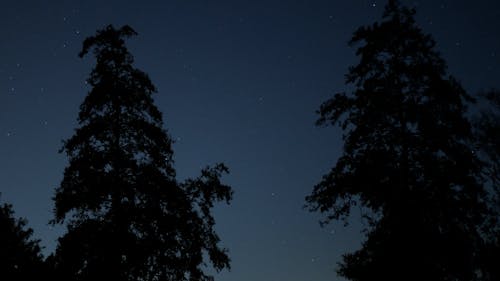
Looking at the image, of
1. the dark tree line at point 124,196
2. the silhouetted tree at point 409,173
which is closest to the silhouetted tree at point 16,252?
the dark tree line at point 124,196

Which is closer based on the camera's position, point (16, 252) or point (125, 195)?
point (125, 195)

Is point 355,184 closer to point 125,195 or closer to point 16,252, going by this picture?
point 125,195

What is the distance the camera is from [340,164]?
1542 cm

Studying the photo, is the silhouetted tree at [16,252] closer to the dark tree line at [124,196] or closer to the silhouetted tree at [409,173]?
the dark tree line at [124,196]

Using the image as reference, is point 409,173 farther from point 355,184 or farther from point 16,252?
point 16,252

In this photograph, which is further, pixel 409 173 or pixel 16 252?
pixel 16 252

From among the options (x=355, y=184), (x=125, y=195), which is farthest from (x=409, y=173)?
(x=125, y=195)

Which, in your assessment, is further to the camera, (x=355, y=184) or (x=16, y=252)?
(x=16, y=252)

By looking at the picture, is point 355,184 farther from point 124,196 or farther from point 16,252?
point 16,252

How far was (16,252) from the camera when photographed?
2259cm

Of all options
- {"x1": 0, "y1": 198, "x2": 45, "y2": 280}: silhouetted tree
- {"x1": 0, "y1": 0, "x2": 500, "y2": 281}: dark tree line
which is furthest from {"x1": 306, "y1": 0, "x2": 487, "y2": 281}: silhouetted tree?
{"x1": 0, "y1": 198, "x2": 45, "y2": 280}: silhouetted tree

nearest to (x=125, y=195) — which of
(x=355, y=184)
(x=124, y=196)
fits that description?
(x=124, y=196)

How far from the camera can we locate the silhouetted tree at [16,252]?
16.7 m

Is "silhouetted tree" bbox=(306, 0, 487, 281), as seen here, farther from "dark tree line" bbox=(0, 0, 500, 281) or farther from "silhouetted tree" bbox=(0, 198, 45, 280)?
"silhouetted tree" bbox=(0, 198, 45, 280)
